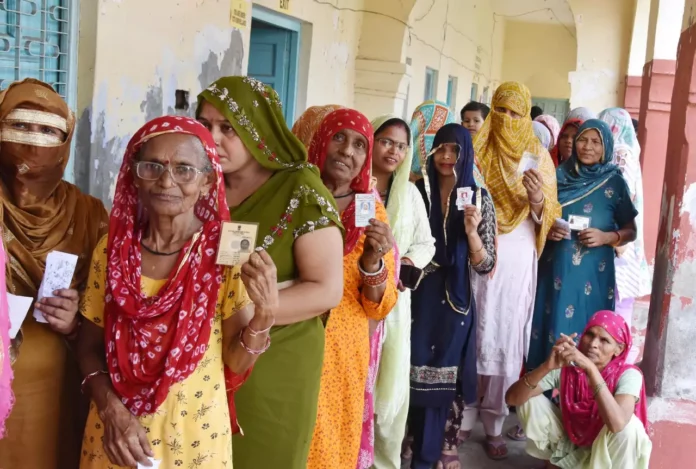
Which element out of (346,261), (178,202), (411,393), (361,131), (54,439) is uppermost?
(361,131)

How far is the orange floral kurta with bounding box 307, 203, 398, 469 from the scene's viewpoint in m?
2.49

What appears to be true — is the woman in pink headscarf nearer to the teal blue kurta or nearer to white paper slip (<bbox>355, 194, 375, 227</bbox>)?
the teal blue kurta

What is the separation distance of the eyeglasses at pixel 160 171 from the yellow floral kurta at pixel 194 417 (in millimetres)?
250

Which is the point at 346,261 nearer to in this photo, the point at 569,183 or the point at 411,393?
the point at 411,393

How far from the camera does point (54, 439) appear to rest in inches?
83.9

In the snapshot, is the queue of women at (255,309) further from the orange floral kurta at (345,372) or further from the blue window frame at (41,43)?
the blue window frame at (41,43)

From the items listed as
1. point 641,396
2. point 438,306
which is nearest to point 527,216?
point 438,306

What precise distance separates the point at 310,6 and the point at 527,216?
2792 mm

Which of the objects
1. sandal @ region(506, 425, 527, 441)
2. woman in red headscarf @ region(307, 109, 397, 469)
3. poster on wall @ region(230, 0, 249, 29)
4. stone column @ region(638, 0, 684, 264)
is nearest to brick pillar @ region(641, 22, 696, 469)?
sandal @ region(506, 425, 527, 441)

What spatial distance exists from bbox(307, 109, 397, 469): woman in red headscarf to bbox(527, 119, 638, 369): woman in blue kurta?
1.58 meters

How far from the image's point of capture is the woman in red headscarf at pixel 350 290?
2.56m

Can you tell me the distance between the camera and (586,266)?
402 centimetres

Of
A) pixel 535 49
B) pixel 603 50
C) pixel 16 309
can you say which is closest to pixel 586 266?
pixel 16 309

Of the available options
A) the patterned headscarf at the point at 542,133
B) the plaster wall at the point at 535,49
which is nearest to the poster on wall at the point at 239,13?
the patterned headscarf at the point at 542,133
